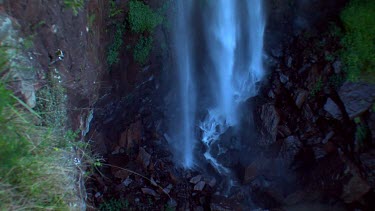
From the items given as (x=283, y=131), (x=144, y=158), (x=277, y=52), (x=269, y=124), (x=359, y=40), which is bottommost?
(x=144, y=158)

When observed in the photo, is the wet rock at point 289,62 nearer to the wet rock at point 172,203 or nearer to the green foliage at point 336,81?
the green foliage at point 336,81

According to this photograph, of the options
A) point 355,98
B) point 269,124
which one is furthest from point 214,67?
point 355,98

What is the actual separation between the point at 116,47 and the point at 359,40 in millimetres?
3478

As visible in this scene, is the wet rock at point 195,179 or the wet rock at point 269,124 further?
the wet rock at point 269,124

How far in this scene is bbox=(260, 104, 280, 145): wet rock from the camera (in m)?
6.01

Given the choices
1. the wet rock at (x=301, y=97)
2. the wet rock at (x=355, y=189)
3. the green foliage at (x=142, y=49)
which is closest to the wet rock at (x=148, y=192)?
the green foliage at (x=142, y=49)

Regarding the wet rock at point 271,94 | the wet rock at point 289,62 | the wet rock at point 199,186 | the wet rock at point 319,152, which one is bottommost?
the wet rock at point 199,186

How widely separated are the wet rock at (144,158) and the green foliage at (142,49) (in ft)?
4.56

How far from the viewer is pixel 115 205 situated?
5.41 m

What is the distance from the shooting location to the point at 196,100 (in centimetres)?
679

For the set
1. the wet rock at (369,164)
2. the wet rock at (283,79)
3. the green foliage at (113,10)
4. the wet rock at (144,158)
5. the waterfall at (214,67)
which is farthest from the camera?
the waterfall at (214,67)

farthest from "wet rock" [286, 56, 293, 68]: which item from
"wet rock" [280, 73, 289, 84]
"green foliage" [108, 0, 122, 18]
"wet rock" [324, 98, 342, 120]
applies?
"green foliage" [108, 0, 122, 18]

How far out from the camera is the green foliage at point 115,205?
5.33 m

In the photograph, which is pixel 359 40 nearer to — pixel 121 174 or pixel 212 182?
pixel 212 182
